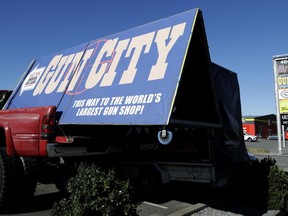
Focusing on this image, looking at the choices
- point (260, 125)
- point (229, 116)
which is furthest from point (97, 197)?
point (260, 125)

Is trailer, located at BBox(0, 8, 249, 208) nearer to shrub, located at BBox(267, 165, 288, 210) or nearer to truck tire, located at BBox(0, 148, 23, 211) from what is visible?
truck tire, located at BBox(0, 148, 23, 211)

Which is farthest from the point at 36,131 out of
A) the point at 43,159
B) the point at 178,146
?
the point at 178,146

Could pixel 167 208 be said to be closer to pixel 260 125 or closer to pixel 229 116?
pixel 229 116

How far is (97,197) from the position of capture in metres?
4.41

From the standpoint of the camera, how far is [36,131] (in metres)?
6.55

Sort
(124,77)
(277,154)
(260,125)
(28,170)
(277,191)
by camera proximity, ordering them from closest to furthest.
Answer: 1. (124,77)
2. (28,170)
3. (277,191)
4. (277,154)
5. (260,125)

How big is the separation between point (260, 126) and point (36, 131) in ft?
272

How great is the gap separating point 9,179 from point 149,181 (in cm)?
343

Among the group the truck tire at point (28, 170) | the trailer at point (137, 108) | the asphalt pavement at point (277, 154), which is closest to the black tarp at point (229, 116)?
the trailer at point (137, 108)

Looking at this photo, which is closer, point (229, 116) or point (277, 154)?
Result: point (229, 116)

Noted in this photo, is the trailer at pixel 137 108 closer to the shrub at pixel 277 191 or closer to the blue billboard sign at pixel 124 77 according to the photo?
the blue billboard sign at pixel 124 77

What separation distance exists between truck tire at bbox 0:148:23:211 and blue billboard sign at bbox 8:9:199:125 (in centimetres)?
124

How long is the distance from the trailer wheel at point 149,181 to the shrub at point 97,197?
4.25 m

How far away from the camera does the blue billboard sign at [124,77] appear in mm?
5643
